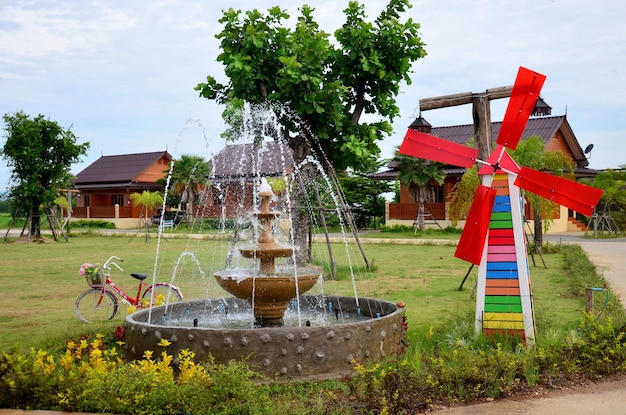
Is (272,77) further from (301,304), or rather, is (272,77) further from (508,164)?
Result: (508,164)

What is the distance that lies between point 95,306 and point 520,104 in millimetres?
6904

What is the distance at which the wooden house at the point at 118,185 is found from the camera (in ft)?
157

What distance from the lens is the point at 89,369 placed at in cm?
556

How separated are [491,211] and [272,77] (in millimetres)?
10065

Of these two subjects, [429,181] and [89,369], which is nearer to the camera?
[89,369]

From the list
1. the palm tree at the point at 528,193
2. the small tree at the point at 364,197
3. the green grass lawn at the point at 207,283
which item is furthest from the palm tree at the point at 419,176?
the palm tree at the point at 528,193

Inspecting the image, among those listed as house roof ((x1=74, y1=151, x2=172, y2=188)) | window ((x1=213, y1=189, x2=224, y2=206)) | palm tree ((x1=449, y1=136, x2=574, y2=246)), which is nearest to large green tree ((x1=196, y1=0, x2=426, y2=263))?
palm tree ((x1=449, y1=136, x2=574, y2=246))

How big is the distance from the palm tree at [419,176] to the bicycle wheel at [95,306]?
24221 mm

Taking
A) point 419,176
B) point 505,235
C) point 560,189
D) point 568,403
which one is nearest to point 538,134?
point 419,176

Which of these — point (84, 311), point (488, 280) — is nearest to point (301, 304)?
point (488, 280)

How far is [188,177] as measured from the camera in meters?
43.2

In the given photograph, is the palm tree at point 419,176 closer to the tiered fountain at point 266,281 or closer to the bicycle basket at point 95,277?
the bicycle basket at point 95,277

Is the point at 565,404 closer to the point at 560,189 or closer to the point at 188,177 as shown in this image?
the point at 560,189

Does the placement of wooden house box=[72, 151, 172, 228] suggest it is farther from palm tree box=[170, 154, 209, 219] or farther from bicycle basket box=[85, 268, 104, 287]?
bicycle basket box=[85, 268, 104, 287]
